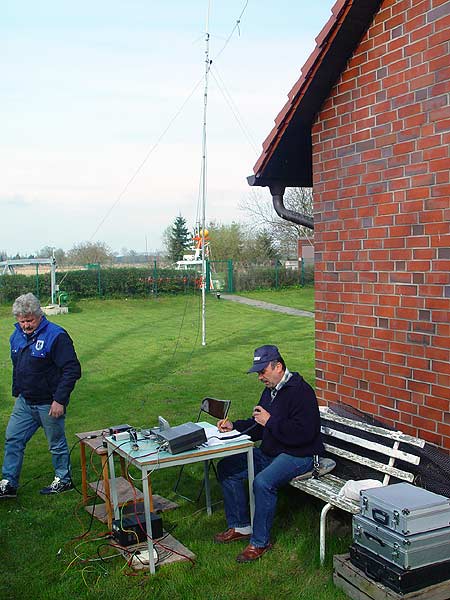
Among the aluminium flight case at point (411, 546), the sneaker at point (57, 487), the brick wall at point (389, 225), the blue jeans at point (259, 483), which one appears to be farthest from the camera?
the sneaker at point (57, 487)

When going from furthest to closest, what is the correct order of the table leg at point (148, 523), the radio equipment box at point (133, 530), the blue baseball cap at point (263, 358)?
1. the blue baseball cap at point (263, 358)
2. the radio equipment box at point (133, 530)
3. the table leg at point (148, 523)

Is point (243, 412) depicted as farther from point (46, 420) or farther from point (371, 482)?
point (371, 482)

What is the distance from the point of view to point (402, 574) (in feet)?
12.7

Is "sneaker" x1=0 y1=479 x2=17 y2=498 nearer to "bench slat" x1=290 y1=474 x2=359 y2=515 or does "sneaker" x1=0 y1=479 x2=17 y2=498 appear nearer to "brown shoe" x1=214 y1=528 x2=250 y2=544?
"brown shoe" x1=214 y1=528 x2=250 y2=544

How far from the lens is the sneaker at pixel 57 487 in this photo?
259 inches

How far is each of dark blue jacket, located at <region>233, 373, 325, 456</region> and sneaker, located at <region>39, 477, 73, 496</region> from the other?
2.38 metres

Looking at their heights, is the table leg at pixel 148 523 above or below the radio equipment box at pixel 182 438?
below

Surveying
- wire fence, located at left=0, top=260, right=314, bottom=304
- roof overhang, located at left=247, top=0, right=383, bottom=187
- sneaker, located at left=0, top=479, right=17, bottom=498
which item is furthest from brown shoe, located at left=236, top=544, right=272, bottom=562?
wire fence, located at left=0, top=260, right=314, bottom=304

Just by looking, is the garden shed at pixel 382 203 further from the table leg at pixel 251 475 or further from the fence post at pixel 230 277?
the fence post at pixel 230 277

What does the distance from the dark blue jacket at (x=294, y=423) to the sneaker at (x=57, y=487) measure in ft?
7.79

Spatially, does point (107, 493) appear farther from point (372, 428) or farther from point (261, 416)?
point (372, 428)

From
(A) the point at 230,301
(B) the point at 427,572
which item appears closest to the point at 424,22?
(B) the point at 427,572

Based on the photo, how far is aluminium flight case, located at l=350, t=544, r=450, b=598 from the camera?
388 cm

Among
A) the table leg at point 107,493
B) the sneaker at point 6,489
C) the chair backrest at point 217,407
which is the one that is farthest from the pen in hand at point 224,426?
the sneaker at point 6,489
